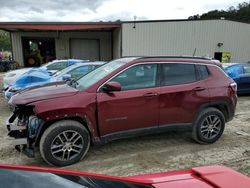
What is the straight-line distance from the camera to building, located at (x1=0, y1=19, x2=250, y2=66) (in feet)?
75.4

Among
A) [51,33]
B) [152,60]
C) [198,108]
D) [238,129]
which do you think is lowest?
[238,129]

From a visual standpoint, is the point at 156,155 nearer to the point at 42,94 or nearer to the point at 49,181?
the point at 42,94

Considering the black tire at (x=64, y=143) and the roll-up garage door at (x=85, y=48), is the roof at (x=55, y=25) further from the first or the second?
the black tire at (x=64, y=143)

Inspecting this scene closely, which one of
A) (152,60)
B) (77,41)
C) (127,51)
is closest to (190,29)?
(127,51)

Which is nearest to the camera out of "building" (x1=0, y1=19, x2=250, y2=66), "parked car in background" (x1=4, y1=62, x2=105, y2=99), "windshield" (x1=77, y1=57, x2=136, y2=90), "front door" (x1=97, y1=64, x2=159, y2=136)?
"front door" (x1=97, y1=64, x2=159, y2=136)

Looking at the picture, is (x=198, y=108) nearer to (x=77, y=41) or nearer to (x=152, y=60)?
(x=152, y=60)

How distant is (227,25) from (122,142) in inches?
879

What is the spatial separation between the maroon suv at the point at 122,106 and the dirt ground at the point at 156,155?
0.29 meters

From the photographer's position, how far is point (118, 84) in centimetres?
472

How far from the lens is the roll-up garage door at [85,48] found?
92.9ft

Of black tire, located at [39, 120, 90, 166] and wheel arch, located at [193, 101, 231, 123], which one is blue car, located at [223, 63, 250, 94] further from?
black tire, located at [39, 120, 90, 166]

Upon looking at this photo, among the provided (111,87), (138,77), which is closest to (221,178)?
(111,87)

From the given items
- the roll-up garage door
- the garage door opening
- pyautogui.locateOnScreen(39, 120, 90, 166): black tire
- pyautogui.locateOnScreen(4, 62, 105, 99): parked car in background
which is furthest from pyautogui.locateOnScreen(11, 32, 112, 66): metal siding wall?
pyautogui.locateOnScreen(39, 120, 90, 166): black tire

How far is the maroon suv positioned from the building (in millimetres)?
14911
